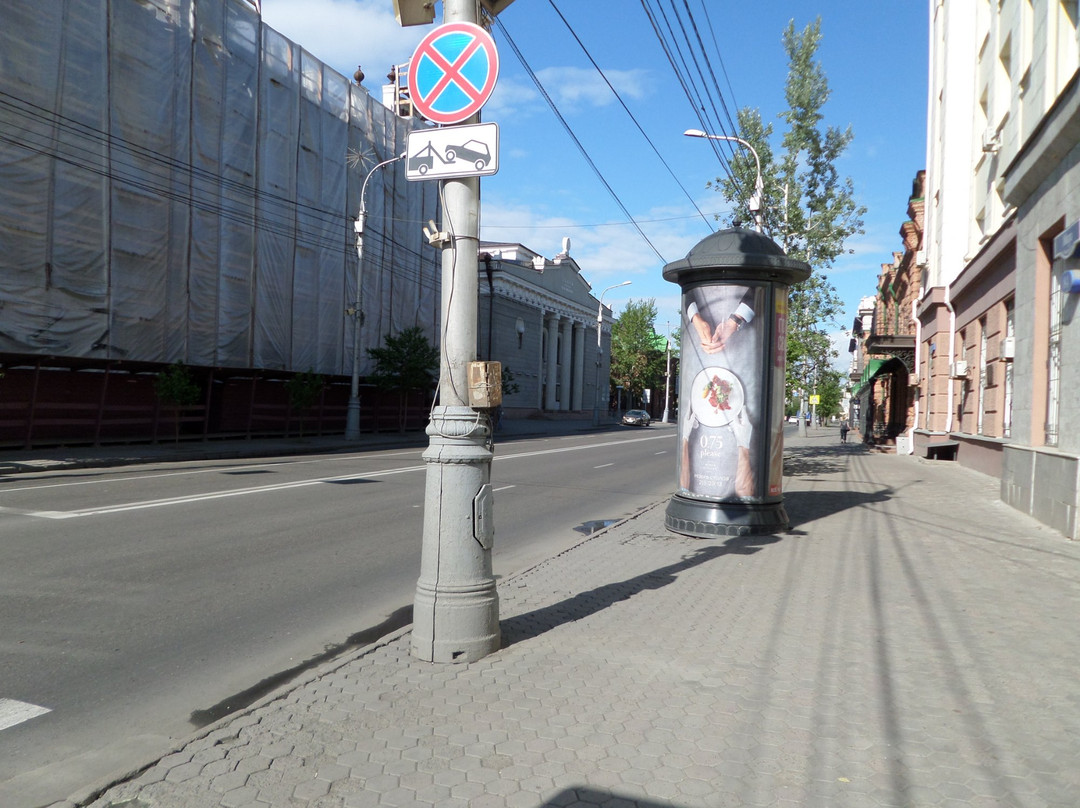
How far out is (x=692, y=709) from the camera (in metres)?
4.08

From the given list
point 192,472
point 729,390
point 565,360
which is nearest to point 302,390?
point 192,472

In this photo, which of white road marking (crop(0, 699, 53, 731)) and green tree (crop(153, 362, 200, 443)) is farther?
green tree (crop(153, 362, 200, 443))

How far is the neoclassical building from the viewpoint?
172 ft

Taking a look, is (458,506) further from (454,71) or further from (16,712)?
(454,71)

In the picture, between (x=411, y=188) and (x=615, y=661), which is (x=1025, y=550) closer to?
(x=615, y=661)

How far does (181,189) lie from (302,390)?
23.3 ft

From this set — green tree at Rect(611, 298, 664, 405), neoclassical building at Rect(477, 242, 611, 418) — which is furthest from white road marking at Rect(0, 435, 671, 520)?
green tree at Rect(611, 298, 664, 405)

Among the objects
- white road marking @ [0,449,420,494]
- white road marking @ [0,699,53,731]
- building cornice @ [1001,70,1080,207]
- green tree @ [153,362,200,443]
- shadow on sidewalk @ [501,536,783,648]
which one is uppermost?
building cornice @ [1001,70,1080,207]

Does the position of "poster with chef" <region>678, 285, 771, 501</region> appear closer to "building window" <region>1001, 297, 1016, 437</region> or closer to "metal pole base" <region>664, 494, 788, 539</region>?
"metal pole base" <region>664, 494, 788, 539</region>

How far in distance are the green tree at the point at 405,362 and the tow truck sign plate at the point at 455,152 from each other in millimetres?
25939

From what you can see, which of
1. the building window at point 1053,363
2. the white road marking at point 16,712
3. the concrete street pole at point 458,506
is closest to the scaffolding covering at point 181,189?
the white road marking at point 16,712

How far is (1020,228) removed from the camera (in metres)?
12.3

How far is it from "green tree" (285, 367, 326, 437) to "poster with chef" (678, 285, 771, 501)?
19090 mm

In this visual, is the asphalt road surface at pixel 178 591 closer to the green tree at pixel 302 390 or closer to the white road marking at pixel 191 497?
the white road marking at pixel 191 497
